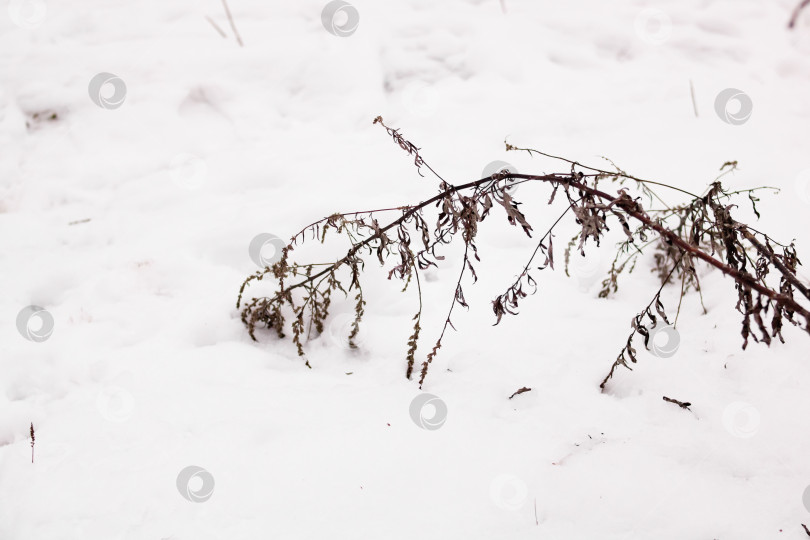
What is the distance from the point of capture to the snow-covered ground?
1.77 meters

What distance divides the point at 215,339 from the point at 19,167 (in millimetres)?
1949

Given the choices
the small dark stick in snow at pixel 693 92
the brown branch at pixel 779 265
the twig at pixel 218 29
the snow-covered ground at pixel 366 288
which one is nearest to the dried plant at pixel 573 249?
the brown branch at pixel 779 265

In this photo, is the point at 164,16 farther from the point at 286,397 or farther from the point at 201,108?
the point at 286,397

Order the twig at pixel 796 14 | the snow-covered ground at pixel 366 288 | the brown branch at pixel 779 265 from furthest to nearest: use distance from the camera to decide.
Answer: the twig at pixel 796 14, the snow-covered ground at pixel 366 288, the brown branch at pixel 779 265

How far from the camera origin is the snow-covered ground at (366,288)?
1.77 metres

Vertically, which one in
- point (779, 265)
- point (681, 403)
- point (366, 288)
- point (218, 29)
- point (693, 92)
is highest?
point (218, 29)

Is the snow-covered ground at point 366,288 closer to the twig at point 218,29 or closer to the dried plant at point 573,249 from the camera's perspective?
the twig at point 218,29

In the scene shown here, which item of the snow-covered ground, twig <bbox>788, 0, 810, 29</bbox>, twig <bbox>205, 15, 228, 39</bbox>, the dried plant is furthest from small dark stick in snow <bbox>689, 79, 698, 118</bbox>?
twig <bbox>205, 15, 228, 39</bbox>

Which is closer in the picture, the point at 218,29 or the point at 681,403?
the point at 681,403

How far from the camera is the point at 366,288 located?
265 centimetres

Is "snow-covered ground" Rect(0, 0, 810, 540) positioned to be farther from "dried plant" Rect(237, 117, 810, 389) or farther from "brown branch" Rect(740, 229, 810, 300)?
"brown branch" Rect(740, 229, 810, 300)

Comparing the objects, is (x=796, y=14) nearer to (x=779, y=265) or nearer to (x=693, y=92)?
(x=693, y=92)

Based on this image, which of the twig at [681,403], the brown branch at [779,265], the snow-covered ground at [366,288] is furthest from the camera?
the twig at [681,403]

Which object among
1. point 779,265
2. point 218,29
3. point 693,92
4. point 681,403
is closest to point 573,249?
point 681,403
